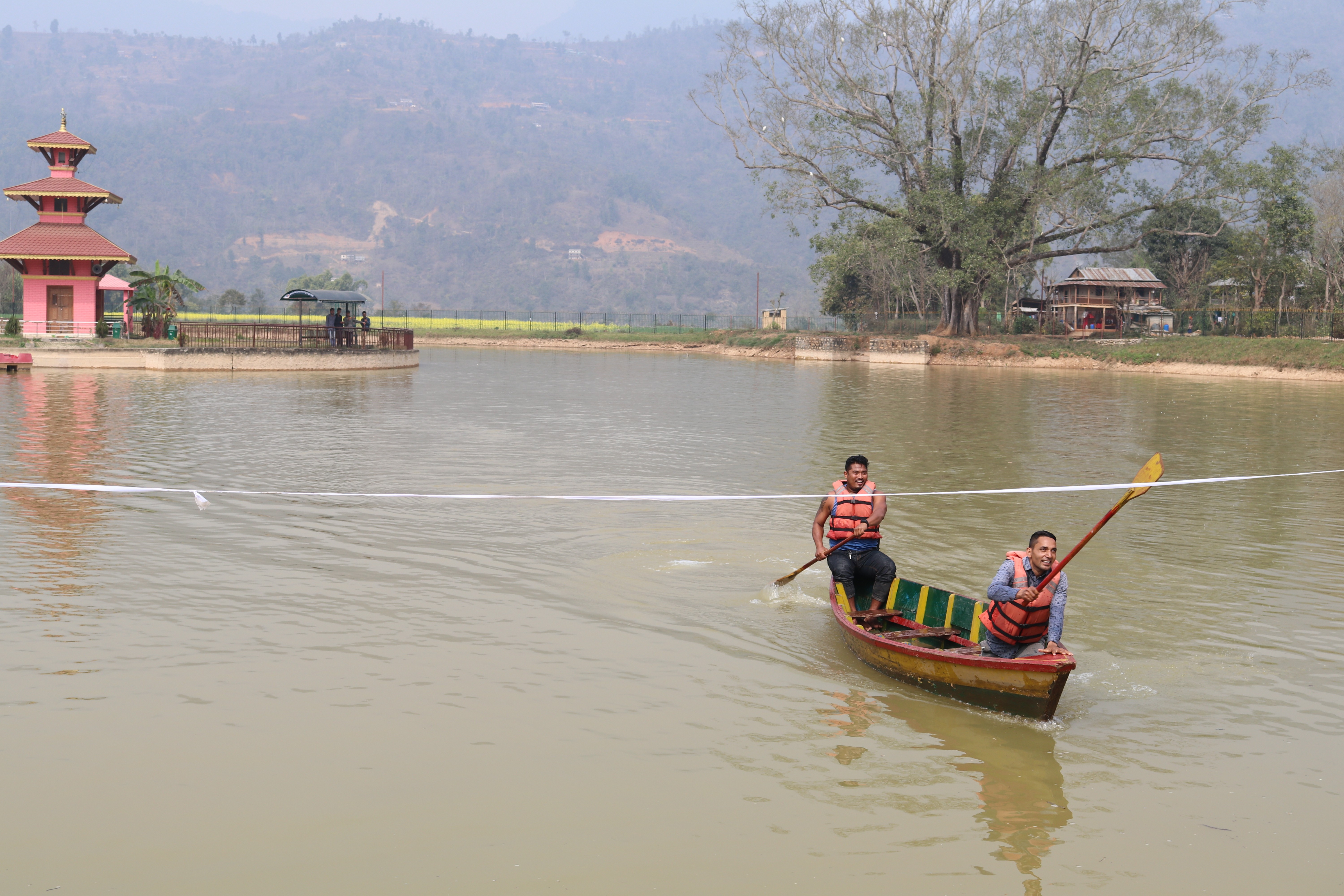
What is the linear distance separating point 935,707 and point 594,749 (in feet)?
8.21

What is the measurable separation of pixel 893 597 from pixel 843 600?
0.44 m

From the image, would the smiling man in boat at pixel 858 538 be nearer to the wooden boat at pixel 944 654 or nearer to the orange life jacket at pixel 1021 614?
the wooden boat at pixel 944 654

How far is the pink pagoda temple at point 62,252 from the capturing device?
4597cm

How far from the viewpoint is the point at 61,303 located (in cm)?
4741

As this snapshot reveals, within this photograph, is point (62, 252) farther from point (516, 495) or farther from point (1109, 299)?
point (1109, 299)

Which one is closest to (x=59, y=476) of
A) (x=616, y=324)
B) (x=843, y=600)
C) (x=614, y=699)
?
(x=614, y=699)

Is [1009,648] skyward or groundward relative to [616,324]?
groundward

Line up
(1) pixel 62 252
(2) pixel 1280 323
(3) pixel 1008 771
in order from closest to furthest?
(3) pixel 1008 771 → (1) pixel 62 252 → (2) pixel 1280 323

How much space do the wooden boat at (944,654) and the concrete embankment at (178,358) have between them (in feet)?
125

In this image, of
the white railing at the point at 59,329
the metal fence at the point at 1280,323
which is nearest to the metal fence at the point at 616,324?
the metal fence at the point at 1280,323

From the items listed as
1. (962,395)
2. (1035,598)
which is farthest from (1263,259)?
(1035,598)

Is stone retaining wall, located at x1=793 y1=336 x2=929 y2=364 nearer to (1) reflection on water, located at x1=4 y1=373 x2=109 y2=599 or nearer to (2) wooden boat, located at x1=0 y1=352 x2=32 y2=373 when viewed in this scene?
(2) wooden boat, located at x1=0 y1=352 x2=32 y2=373

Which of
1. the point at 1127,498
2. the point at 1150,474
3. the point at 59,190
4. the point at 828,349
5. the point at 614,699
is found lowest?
the point at 614,699

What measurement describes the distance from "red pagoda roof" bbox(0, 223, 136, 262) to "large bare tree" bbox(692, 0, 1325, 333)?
30844 mm
